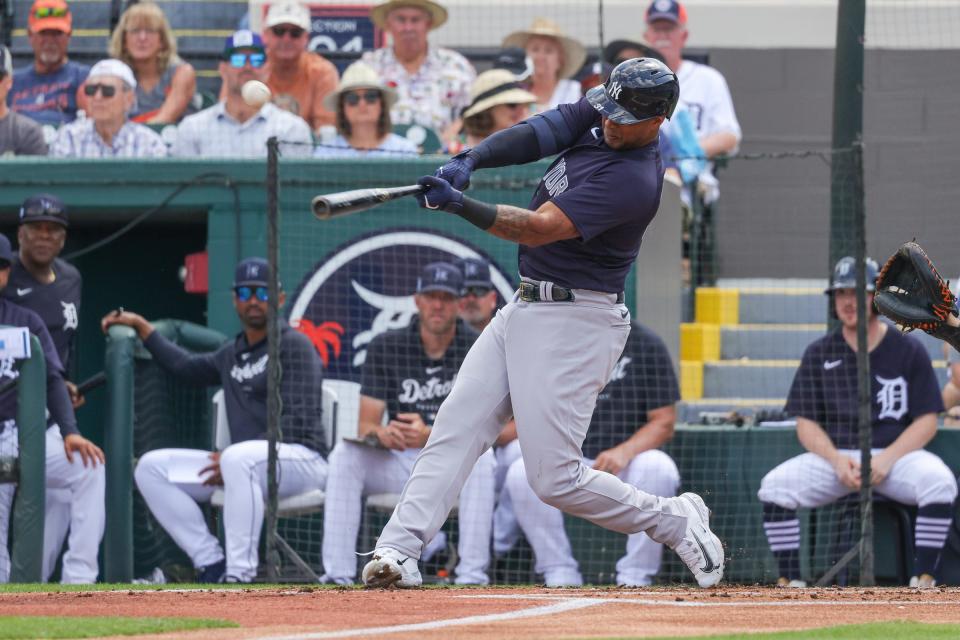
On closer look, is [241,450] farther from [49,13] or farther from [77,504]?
[49,13]

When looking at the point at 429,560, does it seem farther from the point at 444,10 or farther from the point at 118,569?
the point at 444,10

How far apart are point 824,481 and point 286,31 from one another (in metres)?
4.43

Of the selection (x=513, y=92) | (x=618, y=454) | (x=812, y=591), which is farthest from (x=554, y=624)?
(x=513, y=92)

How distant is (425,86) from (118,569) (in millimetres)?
3627

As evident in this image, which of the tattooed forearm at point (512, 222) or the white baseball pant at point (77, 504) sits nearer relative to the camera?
the tattooed forearm at point (512, 222)

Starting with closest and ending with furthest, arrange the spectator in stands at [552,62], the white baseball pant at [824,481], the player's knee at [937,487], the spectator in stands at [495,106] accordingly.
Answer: the player's knee at [937,487]
the white baseball pant at [824,481]
the spectator in stands at [495,106]
the spectator in stands at [552,62]

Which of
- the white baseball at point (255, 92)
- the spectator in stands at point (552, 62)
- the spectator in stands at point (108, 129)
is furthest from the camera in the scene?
the spectator in stands at point (552, 62)

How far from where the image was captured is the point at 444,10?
35.3ft

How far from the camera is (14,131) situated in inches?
387

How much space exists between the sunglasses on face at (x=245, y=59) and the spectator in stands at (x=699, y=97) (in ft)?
8.27

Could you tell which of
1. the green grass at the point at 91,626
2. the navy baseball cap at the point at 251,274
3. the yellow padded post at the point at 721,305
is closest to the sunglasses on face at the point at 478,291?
the navy baseball cap at the point at 251,274

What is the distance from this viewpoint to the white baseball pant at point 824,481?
821cm

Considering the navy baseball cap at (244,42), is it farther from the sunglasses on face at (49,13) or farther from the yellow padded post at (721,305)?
the yellow padded post at (721,305)

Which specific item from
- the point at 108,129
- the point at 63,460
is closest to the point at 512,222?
the point at 63,460
